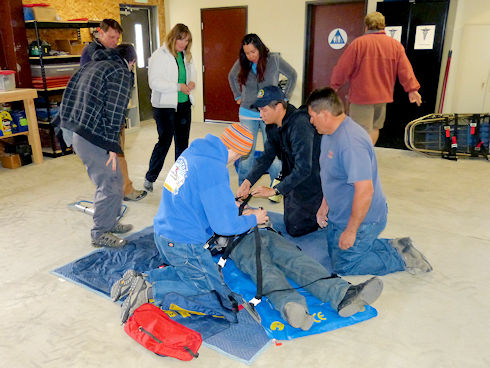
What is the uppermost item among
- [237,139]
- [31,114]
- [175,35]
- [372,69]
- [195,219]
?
[175,35]

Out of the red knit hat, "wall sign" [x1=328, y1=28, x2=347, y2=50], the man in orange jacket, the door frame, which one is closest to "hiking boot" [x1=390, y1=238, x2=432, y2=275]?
the red knit hat

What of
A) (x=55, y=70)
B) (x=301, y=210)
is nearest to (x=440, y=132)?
(x=301, y=210)

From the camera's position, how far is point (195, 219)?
2053mm

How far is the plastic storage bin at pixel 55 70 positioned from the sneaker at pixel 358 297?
4.55 metres

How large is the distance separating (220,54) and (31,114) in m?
3.45

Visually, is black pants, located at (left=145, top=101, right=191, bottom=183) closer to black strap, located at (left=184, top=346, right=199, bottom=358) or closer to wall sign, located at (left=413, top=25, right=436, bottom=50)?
black strap, located at (left=184, top=346, right=199, bottom=358)

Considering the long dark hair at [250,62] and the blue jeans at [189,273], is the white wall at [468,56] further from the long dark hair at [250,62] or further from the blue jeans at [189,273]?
the blue jeans at [189,273]

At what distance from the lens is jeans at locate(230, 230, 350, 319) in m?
2.16

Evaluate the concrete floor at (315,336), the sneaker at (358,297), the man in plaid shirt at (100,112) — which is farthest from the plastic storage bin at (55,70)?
the sneaker at (358,297)

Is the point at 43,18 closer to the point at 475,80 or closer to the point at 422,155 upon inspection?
the point at 422,155

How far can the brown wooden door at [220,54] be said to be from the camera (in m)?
7.02

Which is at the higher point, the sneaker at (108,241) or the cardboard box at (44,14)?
the cardboard box at (44,14)

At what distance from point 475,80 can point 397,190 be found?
233 centimetres

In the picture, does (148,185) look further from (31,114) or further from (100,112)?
(31,114)
